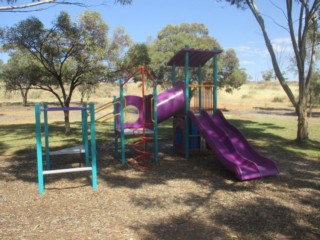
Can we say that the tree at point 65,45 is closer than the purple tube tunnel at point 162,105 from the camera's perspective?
No

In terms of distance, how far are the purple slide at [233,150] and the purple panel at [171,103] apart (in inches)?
22.4

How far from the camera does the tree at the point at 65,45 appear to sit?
12914mm

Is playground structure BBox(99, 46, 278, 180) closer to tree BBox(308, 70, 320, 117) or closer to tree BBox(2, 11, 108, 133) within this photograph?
tree BBox(2, 11, 108, 133)

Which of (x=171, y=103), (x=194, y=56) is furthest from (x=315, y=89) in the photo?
(x=171, y=103)

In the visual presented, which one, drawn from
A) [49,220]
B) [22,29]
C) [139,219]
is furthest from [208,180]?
[22,29]

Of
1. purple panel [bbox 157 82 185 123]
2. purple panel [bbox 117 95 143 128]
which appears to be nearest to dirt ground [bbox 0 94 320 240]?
purple panel [bbox 117 95 143 128]

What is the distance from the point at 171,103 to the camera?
9.25 m

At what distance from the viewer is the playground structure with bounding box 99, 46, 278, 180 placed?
724cm

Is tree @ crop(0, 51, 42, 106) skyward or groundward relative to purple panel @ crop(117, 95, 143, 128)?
skyward

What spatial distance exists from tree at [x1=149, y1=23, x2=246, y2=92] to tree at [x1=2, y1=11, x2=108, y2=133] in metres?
11.2

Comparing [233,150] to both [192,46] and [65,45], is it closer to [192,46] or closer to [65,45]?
[65,45]

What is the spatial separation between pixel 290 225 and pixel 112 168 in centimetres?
453

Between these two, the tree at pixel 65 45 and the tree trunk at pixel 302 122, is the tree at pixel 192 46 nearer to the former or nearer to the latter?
the tree at pixel 65 45

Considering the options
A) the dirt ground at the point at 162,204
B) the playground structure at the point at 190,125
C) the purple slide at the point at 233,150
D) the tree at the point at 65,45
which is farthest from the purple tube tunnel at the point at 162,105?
the tree at the point at 65,45
